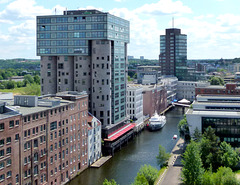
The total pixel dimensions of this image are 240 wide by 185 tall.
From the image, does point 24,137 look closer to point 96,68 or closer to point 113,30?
point 96,68

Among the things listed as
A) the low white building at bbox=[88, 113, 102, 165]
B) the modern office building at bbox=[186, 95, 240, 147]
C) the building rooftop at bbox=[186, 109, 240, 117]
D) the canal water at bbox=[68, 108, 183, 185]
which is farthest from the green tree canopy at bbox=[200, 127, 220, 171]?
the low white building at bbox=[88, 113, 102, 165]

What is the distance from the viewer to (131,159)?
9625 centimetres

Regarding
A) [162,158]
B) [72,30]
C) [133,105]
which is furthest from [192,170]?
[133,105]

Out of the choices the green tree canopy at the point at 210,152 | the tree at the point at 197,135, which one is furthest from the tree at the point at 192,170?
the tree at the point at 197,135

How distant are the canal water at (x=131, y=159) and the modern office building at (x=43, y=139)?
3.89 meters

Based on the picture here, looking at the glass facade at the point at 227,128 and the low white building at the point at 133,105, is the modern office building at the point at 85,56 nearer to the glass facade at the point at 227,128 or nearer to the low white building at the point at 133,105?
the low white building at the point at 133,105

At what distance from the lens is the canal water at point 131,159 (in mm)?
80125

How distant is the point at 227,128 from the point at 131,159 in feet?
83.9

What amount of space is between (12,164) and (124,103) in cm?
6274

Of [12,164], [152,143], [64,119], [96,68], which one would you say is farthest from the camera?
[152,143]

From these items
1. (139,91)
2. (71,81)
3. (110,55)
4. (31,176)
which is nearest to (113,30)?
(110,55)

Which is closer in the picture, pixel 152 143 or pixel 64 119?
pixel 64 119

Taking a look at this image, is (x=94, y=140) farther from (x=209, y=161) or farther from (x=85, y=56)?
(x=209, y=161)

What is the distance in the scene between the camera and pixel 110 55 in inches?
4099
